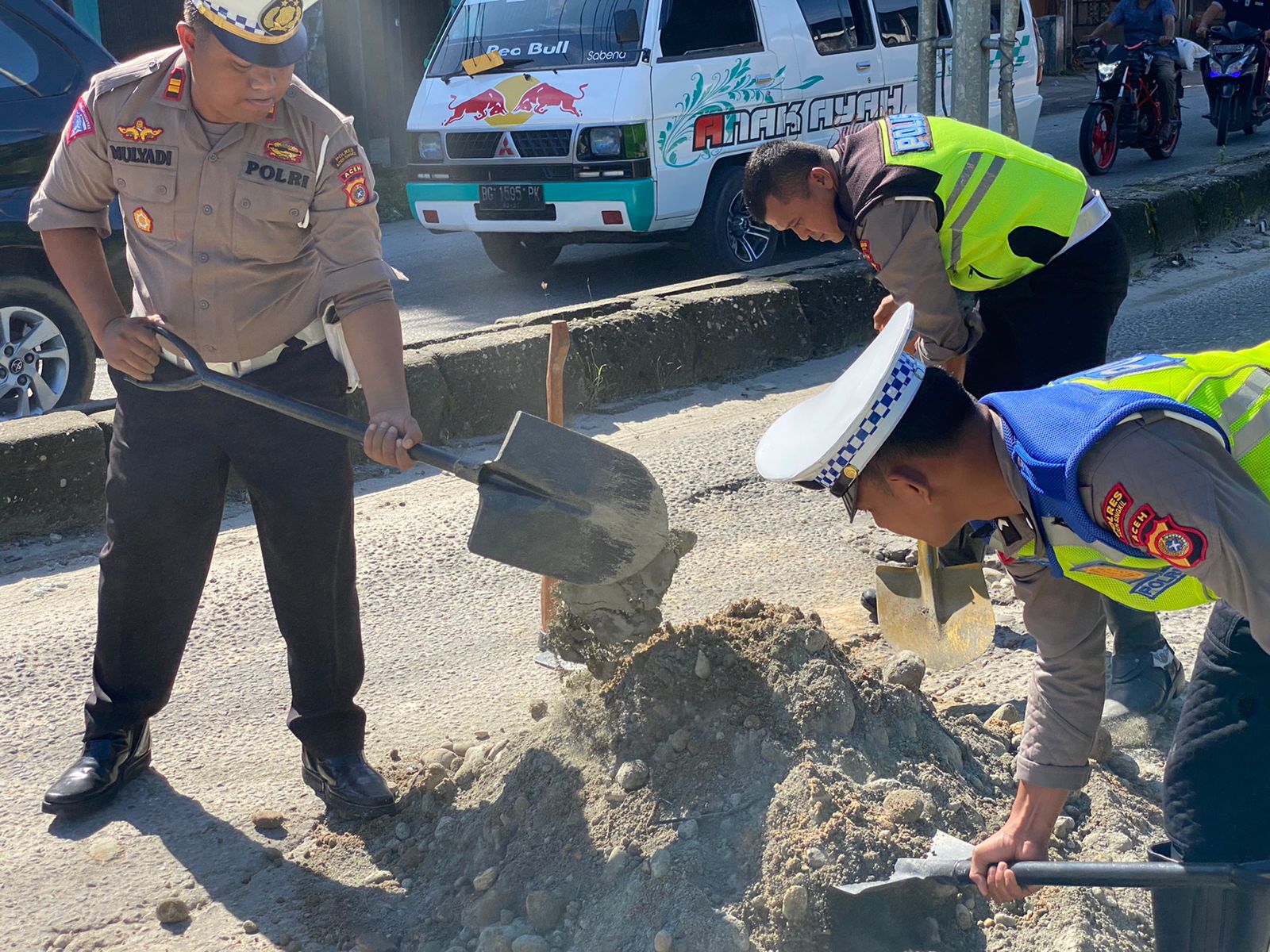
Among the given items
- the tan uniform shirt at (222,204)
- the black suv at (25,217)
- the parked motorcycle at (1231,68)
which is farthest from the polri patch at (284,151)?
the parked motorcycle at (1231,68)

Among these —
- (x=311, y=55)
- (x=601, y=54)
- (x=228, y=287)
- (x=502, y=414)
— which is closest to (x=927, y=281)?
(x=228, y=287)

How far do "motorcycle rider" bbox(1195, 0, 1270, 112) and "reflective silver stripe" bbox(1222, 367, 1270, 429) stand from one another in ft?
41.8

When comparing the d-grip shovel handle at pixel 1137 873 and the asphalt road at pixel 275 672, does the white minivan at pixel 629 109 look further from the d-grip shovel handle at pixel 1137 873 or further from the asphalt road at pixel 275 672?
the d-grip shovel handle at pixel 1137 873

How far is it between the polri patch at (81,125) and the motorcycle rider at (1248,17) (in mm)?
12679

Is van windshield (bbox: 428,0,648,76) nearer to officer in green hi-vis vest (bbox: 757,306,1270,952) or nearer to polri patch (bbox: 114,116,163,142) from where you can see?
polri patch (bbox: 114,116,163,142)

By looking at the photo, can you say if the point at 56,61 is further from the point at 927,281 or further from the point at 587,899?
the point at 587,899

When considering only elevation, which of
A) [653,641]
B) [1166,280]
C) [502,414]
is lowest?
[1166,280]

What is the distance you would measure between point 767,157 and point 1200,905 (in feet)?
6.56

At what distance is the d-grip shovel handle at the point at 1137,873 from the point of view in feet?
6.34

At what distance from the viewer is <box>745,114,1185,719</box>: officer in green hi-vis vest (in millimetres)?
3051

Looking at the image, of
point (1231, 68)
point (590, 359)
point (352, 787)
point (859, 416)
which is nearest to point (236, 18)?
point (859, 416)

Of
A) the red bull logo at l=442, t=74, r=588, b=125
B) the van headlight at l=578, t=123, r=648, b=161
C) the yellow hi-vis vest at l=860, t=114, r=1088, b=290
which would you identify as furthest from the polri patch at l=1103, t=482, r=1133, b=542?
the red bull logo at l=442, t=74, r=588, b=125

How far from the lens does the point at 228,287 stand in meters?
2.71

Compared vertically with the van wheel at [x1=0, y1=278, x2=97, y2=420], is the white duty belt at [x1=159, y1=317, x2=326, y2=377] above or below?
above
